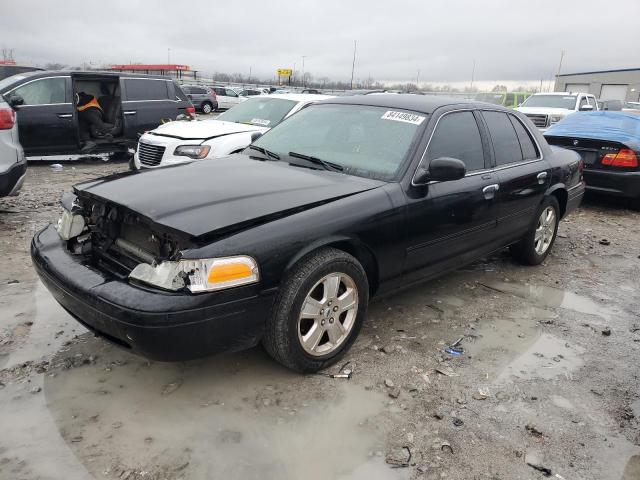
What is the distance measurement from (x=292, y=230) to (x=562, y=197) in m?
3.77

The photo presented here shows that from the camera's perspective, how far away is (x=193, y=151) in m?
6.78

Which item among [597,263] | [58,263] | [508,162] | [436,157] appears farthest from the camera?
[597,263]

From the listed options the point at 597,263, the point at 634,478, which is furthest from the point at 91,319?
the point at 597,263

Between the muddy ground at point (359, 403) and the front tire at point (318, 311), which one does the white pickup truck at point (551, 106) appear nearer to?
the muddy ground at point (359, 403)

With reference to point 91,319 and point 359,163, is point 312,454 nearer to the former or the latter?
point 91,319

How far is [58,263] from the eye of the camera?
2910 mm

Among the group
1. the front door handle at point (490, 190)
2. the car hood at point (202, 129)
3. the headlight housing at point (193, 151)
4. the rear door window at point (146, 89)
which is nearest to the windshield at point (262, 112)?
the car hood at point (202, 129)

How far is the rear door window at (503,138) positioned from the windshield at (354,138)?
96 centimetres

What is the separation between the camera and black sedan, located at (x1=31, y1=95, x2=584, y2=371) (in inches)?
97.8

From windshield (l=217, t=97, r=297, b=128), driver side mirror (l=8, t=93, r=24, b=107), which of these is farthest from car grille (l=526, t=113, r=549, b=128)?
driver side mirror (l=8, t=93, r=24, b=107)

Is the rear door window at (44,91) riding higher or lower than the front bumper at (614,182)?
higher

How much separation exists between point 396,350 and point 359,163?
1.30 meters

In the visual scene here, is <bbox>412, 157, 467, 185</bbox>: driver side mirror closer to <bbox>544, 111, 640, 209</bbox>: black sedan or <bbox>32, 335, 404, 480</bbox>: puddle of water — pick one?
<bbox>32, 335, 404, 480</bbox>: puddle of water

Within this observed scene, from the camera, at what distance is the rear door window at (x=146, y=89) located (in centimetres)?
1041
